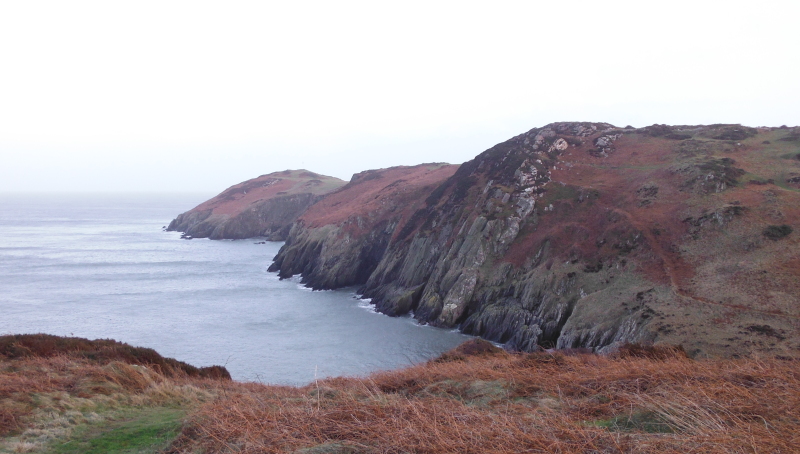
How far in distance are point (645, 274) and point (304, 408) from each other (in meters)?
30.4

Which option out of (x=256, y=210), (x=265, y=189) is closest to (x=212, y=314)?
(x=256, y=210)

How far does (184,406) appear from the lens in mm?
9984

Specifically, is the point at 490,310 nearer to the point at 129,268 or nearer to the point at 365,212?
the point at 365,212

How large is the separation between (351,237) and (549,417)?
187ft

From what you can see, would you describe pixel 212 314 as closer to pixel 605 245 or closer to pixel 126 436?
pixel 605 245

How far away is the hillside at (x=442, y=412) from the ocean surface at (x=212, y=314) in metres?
7.21

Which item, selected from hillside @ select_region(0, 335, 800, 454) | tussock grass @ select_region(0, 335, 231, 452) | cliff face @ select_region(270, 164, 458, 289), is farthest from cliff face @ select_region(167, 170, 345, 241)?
hillside @ select_region(0, 335, 800, 454)

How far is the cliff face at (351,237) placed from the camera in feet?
193

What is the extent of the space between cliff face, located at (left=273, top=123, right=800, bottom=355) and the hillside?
58.5 ft

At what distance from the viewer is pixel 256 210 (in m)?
112

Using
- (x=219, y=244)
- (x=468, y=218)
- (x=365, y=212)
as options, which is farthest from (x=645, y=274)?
(x=219, y=244)

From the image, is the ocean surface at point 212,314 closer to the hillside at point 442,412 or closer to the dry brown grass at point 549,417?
the hillside at point 442,412

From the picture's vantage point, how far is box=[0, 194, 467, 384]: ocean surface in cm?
3259

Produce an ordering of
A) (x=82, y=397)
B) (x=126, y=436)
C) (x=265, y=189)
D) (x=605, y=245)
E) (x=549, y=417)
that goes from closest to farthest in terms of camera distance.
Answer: (x=549, y=417) < (x=126, y=436) < (x=82, y=397) < (x=605, y=245) < (x=265, y=189)
